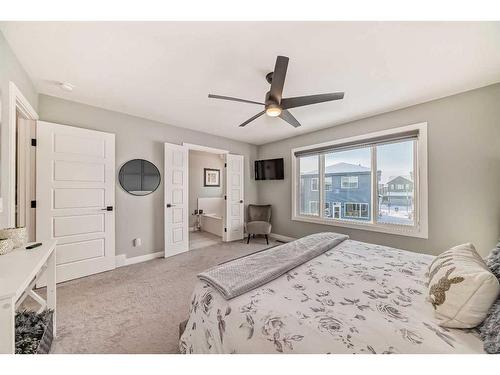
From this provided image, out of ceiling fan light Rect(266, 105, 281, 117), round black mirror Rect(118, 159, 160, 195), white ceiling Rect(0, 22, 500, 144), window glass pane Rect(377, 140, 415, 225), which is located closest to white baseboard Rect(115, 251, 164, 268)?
round black mirror Rect(118, 159, 160, 195)

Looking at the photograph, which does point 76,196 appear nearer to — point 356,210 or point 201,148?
point 201,148

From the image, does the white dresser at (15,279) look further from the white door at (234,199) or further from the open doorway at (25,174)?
the white door at (234,199)

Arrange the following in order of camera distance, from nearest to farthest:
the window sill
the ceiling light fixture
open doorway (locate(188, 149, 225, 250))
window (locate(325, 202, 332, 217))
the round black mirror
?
the ceiling light fixture
the window sill
the round black mirror
window (locate(325, 202, 332, 217))
open doorway (locate(188, 149, 225, 250))

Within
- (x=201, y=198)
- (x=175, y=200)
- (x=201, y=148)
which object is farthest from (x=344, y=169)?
(x=201, y=198)

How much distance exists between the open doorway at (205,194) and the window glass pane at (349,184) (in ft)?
8.87

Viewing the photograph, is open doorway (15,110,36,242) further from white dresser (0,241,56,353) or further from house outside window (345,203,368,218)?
house outside window (345,203,368,218)

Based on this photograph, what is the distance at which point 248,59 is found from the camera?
1.75 metres

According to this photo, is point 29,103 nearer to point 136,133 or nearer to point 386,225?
point 136,133

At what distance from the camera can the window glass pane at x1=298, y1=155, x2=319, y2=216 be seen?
13.1 feet

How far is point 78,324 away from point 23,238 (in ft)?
2.92

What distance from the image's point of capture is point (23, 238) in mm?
1328

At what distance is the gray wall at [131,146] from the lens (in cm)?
259

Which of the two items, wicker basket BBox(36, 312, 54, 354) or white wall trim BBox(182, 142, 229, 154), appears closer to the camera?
wicker basket BBox(36, 312, 54, 354)

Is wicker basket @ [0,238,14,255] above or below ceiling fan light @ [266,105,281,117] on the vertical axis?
below
